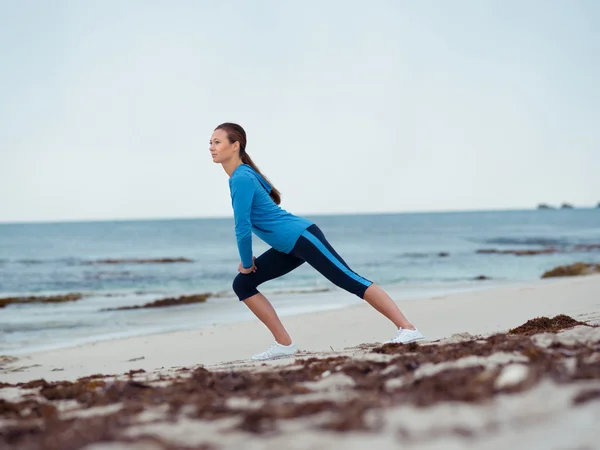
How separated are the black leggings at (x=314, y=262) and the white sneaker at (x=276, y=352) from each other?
1.80ft

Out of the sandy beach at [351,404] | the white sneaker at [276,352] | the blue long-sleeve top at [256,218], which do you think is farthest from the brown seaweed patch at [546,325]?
the blue long-sleeve top at [256,218]

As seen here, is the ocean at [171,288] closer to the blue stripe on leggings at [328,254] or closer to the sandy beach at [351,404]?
the blue stripe on leggings at [328,254]

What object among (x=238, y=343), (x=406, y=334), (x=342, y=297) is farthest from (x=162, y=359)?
(x=342, y=297)

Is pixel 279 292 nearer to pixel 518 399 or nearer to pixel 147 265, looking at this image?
pixel 518 399

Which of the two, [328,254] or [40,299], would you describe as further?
[40,299]

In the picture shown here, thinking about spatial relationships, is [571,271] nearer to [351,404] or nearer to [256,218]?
[256,218]

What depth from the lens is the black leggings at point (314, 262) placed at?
15.0 feet

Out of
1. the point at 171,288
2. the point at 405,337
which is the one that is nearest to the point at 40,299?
the point at 171,288

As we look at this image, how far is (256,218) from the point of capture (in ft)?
15.4

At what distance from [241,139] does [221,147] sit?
0.23 meters

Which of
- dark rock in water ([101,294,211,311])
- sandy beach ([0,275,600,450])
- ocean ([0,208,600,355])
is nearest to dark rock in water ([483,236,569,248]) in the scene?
ocean ([0,208,600,355])

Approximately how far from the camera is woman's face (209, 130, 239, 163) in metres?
4.71

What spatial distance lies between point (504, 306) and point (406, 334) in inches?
203

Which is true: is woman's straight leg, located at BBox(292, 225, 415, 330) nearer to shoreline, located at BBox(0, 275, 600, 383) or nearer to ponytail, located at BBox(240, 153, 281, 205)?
ponytail, located at BBox(240, 153, 281, 205)
